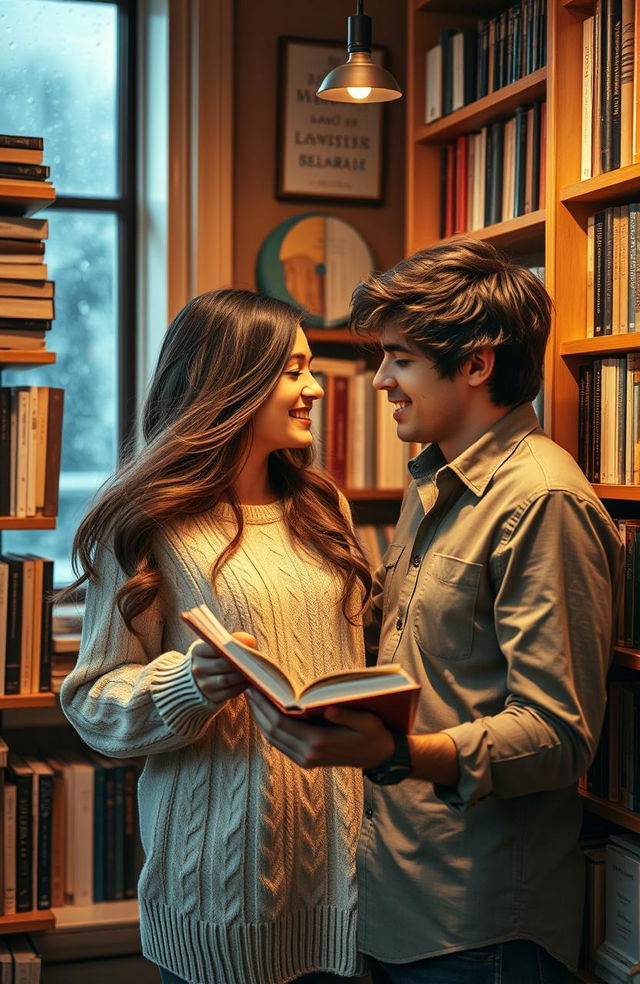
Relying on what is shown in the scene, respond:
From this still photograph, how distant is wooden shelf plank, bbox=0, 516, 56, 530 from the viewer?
2.34 metres

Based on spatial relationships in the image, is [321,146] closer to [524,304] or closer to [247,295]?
[247,295]

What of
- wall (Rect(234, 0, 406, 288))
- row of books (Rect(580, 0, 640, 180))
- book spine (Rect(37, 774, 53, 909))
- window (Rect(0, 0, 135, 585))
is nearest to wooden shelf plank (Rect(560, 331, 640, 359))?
row of books (Rect(580, 0, 640, 180))

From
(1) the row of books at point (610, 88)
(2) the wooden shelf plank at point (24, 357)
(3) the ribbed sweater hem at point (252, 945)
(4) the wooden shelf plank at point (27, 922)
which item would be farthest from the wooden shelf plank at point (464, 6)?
(4) the wooden shelf plank at point (27, 922)

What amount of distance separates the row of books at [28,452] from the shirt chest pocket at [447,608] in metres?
1.06

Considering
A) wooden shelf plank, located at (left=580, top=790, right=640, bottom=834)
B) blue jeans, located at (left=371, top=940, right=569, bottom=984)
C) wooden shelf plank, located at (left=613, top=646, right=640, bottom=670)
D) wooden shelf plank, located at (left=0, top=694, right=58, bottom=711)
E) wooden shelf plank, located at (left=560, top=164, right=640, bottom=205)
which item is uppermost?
wooden shelf plank, located at (left=560, top=164, right=640, bottom=205)

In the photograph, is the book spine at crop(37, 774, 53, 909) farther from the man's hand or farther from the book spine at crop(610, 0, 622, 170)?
the book spine at crop(610, 0, 622, 170)

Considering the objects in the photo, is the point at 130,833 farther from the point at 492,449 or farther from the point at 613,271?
the point at 613,271

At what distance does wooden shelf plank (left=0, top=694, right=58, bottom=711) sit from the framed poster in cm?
147

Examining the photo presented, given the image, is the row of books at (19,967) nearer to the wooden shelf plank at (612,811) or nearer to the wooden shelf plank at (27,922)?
the wooden shelf plank at (27,922)

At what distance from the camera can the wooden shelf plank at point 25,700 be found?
2.37 m

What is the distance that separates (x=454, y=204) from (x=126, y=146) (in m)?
1.22

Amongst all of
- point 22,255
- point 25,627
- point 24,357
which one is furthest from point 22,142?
point 25,627

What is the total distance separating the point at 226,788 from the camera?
1.70 meters

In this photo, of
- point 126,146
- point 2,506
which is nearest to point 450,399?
point 2,506
